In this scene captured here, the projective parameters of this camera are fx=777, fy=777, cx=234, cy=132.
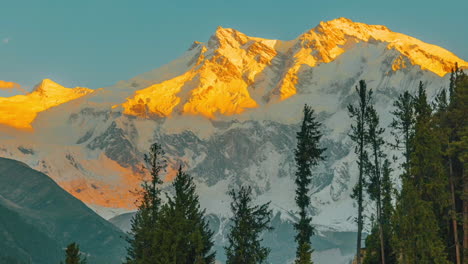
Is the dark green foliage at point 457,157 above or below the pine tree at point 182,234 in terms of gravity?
above

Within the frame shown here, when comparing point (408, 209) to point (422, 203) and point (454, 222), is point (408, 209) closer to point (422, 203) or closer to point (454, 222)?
point (422, 203)

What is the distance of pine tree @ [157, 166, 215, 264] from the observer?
63562 mm

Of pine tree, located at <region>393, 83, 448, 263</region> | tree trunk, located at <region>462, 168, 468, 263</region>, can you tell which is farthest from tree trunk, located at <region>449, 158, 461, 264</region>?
pine tree, located at <region>393, 83, 448, 263</region>

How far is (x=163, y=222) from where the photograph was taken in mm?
66125

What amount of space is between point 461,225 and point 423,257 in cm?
1033

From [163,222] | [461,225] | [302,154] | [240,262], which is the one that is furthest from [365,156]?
[163,222]

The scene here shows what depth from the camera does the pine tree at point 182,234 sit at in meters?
63.6

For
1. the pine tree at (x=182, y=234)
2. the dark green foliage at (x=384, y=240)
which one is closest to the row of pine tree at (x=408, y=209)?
the pine tree at (x=182, y=234)

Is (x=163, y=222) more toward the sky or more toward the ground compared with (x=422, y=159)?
more toward the ground

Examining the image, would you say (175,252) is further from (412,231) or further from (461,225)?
(461,225)

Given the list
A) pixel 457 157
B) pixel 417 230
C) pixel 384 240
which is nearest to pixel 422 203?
pixel 417 230

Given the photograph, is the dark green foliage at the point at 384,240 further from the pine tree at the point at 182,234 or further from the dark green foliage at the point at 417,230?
the pine tree at the point at 182,234

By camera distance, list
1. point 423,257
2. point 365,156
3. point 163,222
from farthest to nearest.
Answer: point 365,156, point 163,222, point 423,257

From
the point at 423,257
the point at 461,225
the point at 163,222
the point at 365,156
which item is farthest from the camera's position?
the point at 365,156
